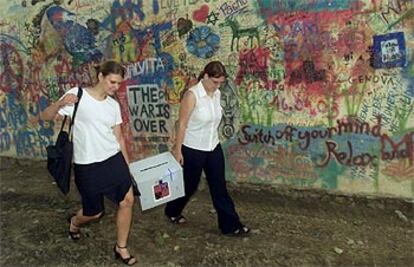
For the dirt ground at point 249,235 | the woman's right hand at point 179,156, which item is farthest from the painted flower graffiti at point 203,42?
the dirt ground at point 249,235

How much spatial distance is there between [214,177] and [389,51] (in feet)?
6.57

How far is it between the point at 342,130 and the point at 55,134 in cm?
403

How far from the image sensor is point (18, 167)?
306 inches

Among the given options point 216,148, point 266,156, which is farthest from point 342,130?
point 216,148

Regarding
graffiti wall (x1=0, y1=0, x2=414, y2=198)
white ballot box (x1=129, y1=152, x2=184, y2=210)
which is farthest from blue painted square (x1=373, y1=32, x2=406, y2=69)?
white ballot box (x1=129, y1=152, x2=184, y2=210)

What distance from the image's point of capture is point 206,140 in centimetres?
486

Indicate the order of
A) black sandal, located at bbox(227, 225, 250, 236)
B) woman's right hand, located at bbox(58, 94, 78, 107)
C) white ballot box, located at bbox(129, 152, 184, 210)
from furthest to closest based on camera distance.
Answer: black sandal, located at bbox(227, 225, 250, 236) < white ballot box, located at bbox(129, 152, 184, 210) < woman's right hand, located at bbox(58, 94, 78, 107)

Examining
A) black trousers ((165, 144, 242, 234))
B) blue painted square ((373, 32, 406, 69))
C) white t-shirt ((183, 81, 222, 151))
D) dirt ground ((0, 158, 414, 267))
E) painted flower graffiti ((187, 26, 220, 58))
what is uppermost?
painted flower graffiti ((187, 26, 220, 58))

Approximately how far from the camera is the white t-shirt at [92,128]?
425 centimetres

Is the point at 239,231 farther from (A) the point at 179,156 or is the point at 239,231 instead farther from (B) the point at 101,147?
(B) the point at 101,147

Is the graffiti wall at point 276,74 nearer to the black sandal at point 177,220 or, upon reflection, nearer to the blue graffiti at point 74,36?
the blue graffiti at point 74,36

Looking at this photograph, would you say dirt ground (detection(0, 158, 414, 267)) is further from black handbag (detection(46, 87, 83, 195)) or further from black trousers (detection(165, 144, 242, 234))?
black handbag (detection(46, 87, 83, 195))

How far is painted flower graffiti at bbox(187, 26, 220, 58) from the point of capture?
228 inches

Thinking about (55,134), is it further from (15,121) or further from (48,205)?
(48,205)
